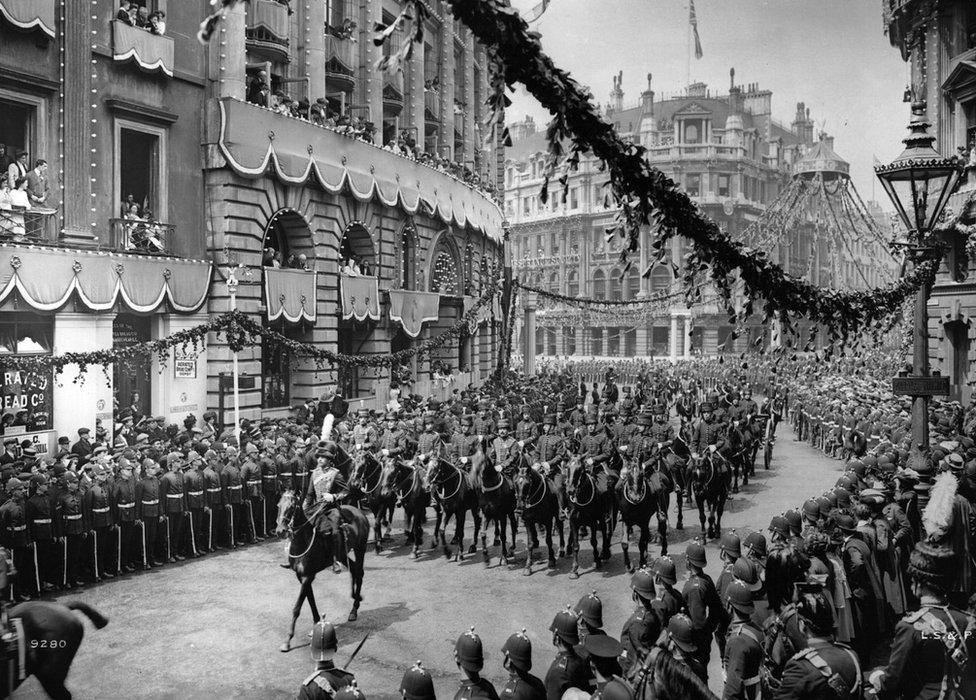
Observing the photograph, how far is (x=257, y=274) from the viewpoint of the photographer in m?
21.3

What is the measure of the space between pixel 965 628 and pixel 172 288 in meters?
18.5

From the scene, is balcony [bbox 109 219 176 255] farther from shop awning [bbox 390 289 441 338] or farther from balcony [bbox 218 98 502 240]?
shop awning [bbox 390 289 441 338]

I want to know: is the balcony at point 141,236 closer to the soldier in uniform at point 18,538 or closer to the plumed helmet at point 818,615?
the soldier in uniform at point 18,538

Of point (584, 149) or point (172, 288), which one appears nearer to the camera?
point (584, 149)

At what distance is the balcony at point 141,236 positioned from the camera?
18.4m

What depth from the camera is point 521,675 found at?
5.43m

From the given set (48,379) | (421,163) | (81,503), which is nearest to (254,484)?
(81,503)

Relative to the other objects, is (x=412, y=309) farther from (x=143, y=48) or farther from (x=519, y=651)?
(x=519, y=651)

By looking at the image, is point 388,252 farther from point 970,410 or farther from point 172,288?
point 970,410

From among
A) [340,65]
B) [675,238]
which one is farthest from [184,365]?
[675,238]

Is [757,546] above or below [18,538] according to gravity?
above

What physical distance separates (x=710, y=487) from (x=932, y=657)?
30.3 feet

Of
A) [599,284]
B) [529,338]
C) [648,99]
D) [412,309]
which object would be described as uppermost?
[648,99]

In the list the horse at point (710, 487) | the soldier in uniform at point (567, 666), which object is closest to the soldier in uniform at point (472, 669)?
the soldier in uniform at point (567, 666)
